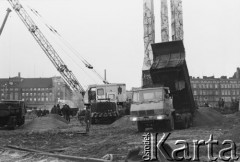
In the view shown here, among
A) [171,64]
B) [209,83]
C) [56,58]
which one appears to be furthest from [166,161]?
[209,83]

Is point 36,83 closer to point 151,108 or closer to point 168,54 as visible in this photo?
point 168,54

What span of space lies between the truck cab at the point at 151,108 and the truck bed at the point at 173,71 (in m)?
1.30

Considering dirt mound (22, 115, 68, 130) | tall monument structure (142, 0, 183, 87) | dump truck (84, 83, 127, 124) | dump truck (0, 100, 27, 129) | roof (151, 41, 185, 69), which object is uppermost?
tall monument structure (142, 0, 183, 87)

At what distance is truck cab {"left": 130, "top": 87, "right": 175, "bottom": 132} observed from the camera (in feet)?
60.7

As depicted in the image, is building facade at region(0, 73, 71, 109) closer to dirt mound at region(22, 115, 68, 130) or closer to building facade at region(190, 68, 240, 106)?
building facade at region(190, 68, 240, 106)

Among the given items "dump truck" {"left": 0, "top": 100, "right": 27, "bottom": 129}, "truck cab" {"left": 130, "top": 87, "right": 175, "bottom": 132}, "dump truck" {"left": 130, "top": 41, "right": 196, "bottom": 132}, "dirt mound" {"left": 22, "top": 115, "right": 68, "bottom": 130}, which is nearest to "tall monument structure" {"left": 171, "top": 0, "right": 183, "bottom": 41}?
"dirt mound" {"left": 22, "top": 115, "right": 68, "bottom": 130}

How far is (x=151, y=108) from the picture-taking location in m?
18.6

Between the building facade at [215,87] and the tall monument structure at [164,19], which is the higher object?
the tall monument structure at [164,19]

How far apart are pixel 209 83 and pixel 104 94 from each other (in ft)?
396

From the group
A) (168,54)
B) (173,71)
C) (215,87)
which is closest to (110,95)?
(168,54)

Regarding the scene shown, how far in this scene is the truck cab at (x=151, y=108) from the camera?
1852 cm

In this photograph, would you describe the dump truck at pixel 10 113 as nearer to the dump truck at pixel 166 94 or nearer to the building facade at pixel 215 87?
the dump truck at pixel 166 94

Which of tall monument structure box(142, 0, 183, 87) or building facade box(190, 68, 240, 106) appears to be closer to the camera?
tall monument structure box(142, 0, 183, 87)

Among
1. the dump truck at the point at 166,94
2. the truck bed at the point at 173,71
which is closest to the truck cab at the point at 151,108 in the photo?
the dump truck at the point at 166,94
